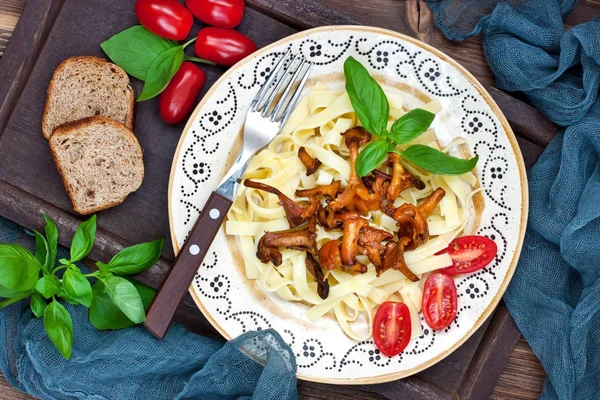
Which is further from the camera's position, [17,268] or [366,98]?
[366,98]

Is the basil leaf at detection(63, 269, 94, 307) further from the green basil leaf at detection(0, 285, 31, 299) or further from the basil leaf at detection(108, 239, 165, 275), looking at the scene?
the green basil leaf at detection(0, 285, 31, 299)

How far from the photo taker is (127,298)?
3523 mm

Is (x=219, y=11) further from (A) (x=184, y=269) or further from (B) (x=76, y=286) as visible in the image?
(B) (x=76, y=286)

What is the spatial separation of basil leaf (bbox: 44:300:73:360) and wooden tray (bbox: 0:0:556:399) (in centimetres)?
44

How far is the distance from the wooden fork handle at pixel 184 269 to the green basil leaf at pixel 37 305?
65 cm

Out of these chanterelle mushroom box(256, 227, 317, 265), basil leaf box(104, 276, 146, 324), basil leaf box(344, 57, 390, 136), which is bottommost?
basil leaf box(104, 276, 146, 324)

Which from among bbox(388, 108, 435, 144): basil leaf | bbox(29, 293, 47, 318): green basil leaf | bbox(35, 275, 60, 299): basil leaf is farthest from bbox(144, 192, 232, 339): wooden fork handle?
bbox(388, 108, 435, 144): basil leaf

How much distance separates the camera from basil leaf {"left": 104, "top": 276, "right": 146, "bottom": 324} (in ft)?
11.6

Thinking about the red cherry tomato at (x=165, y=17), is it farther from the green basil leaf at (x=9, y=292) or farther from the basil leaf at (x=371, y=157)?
the green basil leaf at (x=9, y=292)

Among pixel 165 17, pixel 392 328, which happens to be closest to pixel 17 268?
pixel 165 17

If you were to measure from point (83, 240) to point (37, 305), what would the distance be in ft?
1.74

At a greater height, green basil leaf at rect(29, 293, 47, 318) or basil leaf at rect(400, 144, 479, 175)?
basil leaf at rect(400, 144, 479, 175)

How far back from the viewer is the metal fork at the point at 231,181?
364 centimetres

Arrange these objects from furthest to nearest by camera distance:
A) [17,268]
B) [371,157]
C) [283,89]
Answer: [283,89] → [371,157] → [17,268]
